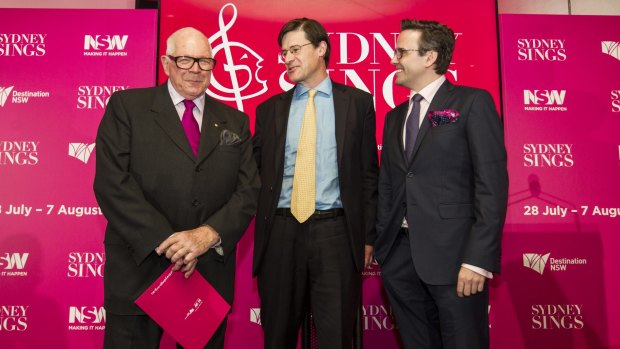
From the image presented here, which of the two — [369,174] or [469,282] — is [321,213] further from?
[469,282]

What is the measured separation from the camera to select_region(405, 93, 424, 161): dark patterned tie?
2184mm

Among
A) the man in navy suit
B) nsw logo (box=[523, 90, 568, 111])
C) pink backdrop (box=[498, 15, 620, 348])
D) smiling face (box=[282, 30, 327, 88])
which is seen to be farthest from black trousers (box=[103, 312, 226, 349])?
nsw logo (box=[523, 90, 568, 111])

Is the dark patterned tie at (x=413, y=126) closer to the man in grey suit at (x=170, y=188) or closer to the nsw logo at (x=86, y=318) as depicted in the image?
the man in grey suit at (x=170, y=188)

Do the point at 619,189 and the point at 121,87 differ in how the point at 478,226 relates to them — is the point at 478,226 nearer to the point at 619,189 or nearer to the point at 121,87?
the point at 619,189

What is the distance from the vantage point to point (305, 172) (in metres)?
2.34

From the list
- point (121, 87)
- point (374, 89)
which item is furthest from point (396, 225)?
point (121, 87)

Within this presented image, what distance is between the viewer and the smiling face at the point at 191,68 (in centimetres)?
212

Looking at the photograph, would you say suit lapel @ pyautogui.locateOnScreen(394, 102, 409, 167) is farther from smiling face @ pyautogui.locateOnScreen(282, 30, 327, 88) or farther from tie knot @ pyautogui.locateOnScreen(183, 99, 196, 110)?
tie knot @ pyautogui.locateOnScreen(183, 99, 196, 110)

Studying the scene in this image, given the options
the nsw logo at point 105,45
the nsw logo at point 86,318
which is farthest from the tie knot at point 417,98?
the nsw logo at point 86,318

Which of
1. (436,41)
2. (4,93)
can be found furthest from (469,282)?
(4,93)

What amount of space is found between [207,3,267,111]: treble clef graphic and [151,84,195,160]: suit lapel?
4.39ft

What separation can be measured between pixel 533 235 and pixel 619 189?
70 centimetres

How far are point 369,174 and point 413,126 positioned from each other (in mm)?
380

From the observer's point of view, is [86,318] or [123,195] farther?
[86,318]
